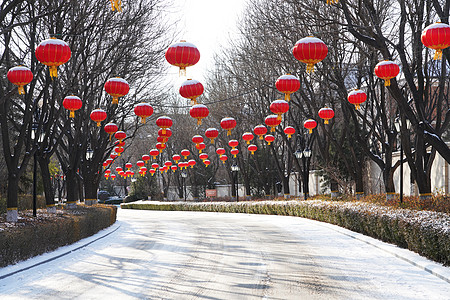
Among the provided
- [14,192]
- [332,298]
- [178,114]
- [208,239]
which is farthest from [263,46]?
[178,114]

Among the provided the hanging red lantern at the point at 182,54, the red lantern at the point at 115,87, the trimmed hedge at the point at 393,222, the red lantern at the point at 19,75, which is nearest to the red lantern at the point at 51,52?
the red lantern at the point at 19,75

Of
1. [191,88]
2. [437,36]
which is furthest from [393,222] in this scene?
[191,88]

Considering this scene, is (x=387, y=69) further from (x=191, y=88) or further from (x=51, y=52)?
(x=51, y=52)

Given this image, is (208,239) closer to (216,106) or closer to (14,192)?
(14,192)

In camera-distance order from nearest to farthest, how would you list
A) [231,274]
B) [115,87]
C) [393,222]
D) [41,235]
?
[231,274] < [41,235] < [393,222] < [115,87]

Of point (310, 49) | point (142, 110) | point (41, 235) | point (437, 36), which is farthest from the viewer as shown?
point (142, 110)

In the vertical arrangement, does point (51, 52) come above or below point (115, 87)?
above

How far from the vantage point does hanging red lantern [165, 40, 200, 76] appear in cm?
1241

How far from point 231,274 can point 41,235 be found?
19.9 feet

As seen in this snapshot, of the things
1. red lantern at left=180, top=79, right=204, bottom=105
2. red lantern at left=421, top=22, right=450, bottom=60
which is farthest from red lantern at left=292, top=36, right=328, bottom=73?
red lantern at left=180, top=79, right=204, bottom=105

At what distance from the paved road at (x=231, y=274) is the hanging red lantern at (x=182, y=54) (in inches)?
210

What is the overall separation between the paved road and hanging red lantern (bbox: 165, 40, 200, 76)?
5.32m

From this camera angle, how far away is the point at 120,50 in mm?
22469

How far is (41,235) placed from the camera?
12852 millimetres
